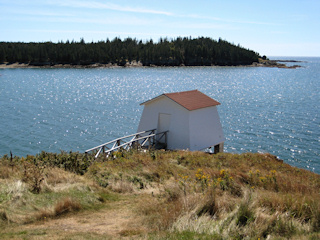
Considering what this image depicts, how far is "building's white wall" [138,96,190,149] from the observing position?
2345 centimetres

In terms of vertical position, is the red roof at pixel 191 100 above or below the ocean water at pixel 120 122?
above

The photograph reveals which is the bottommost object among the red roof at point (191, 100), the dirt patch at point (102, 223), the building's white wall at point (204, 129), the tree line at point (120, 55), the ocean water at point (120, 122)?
the ocean water at point (120, 122)

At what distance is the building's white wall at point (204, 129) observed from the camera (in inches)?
926

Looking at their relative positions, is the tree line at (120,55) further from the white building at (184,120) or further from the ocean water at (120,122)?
the white building at (184,120)

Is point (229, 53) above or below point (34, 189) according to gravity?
above

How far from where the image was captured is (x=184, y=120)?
23.4 meters

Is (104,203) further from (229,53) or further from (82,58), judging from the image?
(229,53)

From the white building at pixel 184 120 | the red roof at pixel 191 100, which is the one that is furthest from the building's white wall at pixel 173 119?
the red roof at pixel 191 100

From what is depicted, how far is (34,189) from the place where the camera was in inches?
356

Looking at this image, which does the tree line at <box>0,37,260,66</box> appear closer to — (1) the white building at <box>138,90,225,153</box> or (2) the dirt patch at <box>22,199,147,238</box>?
(1) the white building at <box>138,90,225,153</box>

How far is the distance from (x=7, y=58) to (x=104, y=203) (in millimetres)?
157878

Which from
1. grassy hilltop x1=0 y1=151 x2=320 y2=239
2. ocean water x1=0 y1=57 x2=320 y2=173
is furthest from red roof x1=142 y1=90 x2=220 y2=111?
grassy hilltop x1=0 y1=151 x2=320 y2=239

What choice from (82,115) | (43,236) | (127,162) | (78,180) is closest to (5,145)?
(82,115)

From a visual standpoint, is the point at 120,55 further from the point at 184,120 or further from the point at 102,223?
the point at 102,223
